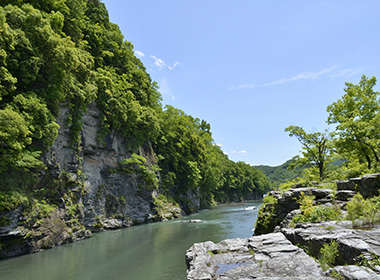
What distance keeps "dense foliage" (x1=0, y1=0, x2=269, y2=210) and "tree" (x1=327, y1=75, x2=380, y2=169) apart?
2330cm

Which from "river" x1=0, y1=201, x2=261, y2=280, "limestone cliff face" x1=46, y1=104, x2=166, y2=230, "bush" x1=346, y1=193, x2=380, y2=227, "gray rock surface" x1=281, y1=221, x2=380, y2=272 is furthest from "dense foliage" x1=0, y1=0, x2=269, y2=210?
"bush" x1=346, y1=193, x2=380, y2=227

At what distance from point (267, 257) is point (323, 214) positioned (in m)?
3.66

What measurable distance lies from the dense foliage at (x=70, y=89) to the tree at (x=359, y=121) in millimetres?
23296

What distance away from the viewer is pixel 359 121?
63.1ft

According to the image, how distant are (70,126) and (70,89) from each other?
12.3ft

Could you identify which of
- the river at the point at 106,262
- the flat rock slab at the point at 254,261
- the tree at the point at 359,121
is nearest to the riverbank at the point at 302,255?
the flat rock slab at the point at 254,261

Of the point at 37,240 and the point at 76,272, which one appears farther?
the point at 37,240

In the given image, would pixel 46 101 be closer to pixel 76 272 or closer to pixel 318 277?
pixel 76 272

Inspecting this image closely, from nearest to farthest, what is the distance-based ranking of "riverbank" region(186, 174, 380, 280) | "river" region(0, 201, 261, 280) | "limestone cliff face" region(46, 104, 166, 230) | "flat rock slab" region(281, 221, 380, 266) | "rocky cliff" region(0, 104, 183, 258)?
"riverbank" region(186, 174, 380, 280), "flat rock slab" region(281, 221, 380, 266), "river" region(0, 201, 261, 280), "rocky cliff" region(0, 104, 183, 258), "limestone cliff face" region(46, 104, 166, 230)

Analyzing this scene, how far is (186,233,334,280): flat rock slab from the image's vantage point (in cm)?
530

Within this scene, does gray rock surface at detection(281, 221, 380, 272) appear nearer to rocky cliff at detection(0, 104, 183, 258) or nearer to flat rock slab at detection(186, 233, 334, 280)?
flat rock slab at detection(186, 233, 334, 280)

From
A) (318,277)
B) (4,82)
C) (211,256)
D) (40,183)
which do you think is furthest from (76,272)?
(4,82)

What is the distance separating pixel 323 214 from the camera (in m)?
8.67

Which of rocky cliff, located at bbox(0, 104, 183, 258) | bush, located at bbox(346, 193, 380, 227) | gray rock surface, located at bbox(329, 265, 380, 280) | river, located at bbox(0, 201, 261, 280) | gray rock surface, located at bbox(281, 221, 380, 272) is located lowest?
river, located at bbox(0, 201, 261, 280)
